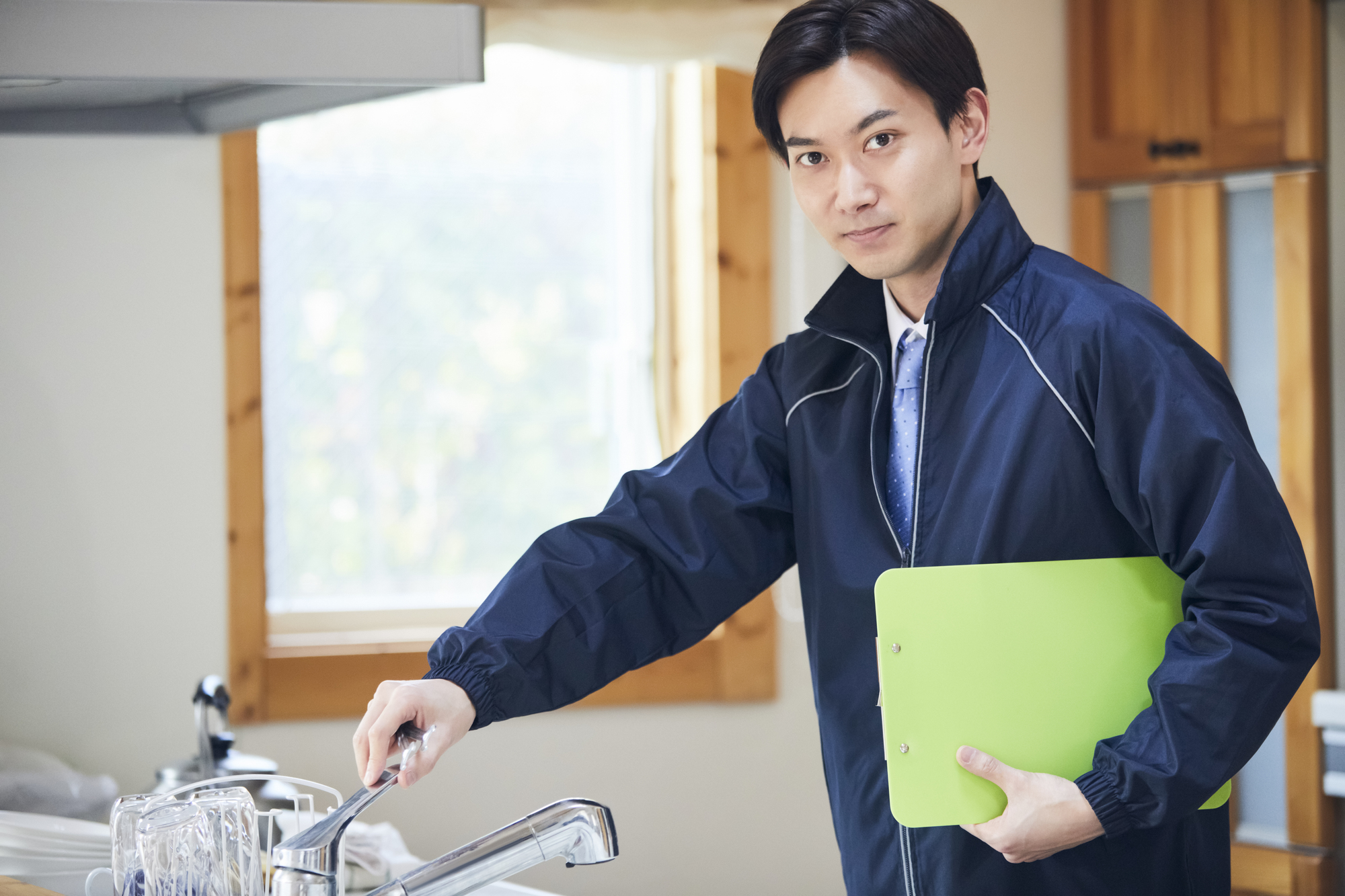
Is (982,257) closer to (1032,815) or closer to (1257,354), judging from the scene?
(1032,815)

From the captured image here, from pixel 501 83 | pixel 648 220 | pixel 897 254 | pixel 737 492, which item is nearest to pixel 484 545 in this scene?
pixel 648 220

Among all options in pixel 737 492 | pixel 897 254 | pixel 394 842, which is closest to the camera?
pixel 897 254

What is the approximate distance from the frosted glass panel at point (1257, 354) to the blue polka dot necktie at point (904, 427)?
1368mm

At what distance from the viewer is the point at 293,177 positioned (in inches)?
88.4

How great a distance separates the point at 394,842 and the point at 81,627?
0.77 metres

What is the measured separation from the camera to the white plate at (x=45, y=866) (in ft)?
3.79

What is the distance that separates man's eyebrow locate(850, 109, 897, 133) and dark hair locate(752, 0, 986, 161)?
0.03 meters

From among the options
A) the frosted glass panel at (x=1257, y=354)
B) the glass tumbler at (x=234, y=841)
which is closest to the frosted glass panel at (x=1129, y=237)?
the frosted glass panel at (x=1257, y=354)

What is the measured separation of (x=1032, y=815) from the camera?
0.88m

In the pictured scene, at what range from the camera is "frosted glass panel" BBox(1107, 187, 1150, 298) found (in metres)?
2.37

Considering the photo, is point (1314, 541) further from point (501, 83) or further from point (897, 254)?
point (501, 83)

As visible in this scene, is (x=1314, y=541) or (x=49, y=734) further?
(x=1314, y=541)

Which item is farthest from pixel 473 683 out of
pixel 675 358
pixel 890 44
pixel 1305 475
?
pixel 1305 475

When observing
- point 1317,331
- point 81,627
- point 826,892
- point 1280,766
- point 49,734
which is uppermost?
point 1317,331
